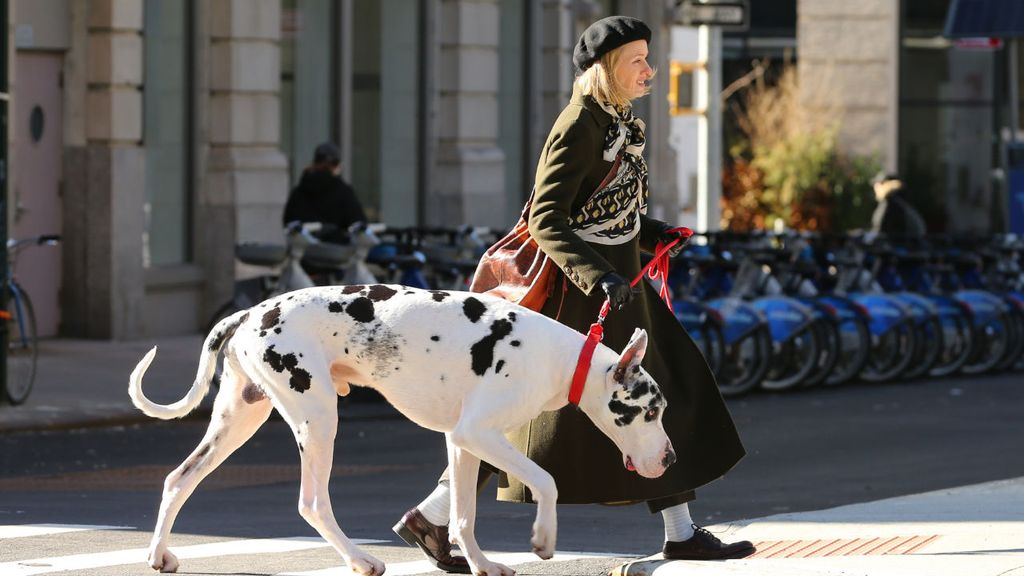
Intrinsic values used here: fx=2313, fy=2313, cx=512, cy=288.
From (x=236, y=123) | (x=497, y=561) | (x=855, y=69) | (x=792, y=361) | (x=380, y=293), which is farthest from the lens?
(x=855, y=69)

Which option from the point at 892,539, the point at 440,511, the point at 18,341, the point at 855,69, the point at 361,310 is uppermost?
the point at 855,69

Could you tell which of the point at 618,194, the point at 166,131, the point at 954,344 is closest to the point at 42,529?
the point at 618,194

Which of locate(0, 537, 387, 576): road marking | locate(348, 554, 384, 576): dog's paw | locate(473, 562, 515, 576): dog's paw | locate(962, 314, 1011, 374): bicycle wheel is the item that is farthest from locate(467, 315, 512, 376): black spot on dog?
locate(962, 314, 1011, 374): bicycle wheel

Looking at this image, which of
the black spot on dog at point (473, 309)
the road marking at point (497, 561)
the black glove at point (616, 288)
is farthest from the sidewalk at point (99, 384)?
the black glove at point (616, 288)

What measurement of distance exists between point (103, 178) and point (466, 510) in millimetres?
12803

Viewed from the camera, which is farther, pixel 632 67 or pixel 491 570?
pixel 632 67

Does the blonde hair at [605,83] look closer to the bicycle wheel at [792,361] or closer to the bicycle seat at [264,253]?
the bicycle seat at [264,253]

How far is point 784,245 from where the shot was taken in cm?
1873

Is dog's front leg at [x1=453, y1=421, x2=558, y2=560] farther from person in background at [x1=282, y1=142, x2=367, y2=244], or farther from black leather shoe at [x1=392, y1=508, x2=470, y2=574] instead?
person in background at [x1=282, y1=142, x2=367, y2=244]

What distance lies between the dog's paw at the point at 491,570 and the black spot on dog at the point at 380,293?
0.90m

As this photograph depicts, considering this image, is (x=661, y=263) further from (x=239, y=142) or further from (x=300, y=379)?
(x=239, y=142)

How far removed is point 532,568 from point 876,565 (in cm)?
121

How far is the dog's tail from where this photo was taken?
7.48 meters

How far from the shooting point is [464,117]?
25.7 m
